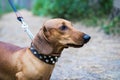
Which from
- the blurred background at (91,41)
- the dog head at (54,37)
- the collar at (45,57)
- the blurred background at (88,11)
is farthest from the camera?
the blurred background at (88,11)

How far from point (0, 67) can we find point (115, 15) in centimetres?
663

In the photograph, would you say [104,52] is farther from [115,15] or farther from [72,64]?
[115,15]

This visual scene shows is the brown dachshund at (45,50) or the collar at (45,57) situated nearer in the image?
the brown dachshund at (45,50)

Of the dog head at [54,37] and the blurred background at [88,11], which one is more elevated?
the dog head at [54,37]

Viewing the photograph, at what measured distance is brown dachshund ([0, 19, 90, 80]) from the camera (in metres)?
4.18

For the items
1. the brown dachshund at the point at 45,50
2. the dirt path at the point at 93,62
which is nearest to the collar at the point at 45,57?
the brown dachshund at the point at 45,50

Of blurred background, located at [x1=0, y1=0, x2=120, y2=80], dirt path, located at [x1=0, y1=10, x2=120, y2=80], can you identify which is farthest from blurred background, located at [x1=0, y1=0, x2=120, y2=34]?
dirt path, located at [x1=0, y1=10, x2=120, y2=80]

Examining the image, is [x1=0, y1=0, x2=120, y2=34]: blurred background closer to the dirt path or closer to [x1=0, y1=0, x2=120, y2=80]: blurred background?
[x1=0, y1=0, x2=120, y2=80]: blurred background

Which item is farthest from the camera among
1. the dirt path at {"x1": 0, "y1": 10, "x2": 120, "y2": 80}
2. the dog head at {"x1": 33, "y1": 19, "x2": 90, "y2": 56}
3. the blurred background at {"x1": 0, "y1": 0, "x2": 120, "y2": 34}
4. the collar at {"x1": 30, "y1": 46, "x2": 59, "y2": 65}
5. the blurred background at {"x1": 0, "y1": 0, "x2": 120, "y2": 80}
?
the blurred background at {"x1": 0, "y1": 0, "x2": 120, "y2": 34}

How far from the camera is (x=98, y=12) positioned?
12.1 metres

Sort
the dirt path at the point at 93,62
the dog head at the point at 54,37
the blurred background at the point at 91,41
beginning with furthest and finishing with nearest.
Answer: the blurred background at the point at 91,41, the dirt path at the point at 93,62, the dog head at the point at 54,37

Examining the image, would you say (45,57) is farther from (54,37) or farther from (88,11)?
(88,11)

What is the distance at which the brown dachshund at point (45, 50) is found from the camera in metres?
4.18

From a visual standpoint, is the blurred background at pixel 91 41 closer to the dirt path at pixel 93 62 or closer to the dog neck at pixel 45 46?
the dirt path at pixel 93 62
